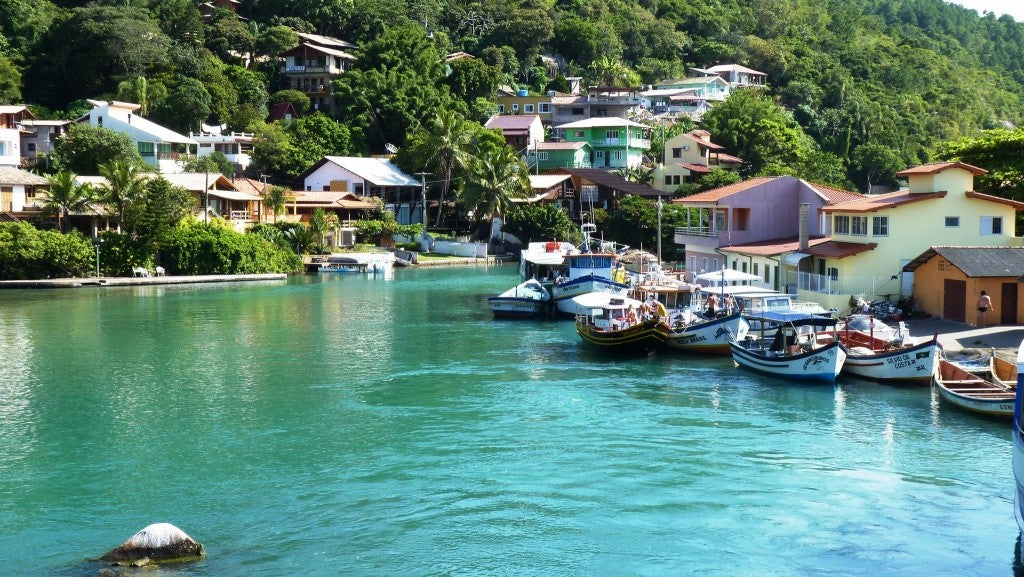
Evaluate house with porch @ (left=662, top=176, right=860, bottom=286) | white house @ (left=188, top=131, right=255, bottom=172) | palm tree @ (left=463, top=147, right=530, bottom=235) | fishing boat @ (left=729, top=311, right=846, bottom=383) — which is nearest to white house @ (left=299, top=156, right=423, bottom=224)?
white house @ (left=188, top=131, right=255, bottom=172)

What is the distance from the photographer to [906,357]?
31031mm

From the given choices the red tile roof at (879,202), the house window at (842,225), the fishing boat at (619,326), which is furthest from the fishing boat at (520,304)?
the house window at (842,225)

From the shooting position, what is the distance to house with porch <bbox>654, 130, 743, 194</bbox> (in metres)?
91.1

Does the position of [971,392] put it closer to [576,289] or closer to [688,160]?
[576,289]

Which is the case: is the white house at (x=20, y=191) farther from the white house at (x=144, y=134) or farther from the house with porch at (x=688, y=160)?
the house with porch at (x=688, y=160)

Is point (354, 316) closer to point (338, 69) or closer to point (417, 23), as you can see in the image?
point (338, 69)

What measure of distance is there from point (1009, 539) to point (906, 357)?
1245 centimetres

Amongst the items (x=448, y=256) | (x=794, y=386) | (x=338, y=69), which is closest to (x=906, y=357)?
(x=794, y=386)

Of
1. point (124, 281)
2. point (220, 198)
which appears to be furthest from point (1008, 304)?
point (220, 198)

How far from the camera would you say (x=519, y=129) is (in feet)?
338

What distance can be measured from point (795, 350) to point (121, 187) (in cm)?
4824

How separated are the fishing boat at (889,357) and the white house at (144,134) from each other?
2425 inches

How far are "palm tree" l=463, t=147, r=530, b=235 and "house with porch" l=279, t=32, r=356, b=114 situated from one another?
1176 inches

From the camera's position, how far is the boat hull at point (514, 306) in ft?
165
